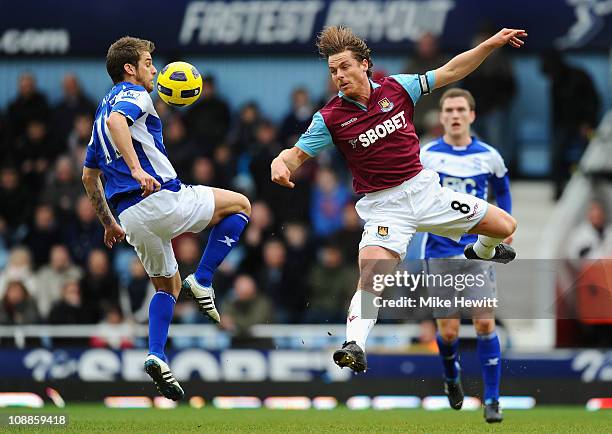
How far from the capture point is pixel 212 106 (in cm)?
1836

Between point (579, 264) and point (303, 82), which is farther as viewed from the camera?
point (303, 82)

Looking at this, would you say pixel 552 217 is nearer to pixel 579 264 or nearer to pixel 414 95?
pixel 579 264

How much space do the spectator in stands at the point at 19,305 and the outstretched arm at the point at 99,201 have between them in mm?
6180

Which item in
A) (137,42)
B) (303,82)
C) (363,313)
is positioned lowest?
(363,313)

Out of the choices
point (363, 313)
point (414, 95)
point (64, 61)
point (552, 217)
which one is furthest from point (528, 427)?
point (64, 61)

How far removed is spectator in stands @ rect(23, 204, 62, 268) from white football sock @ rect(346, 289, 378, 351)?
28.4 ft

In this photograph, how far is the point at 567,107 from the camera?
A: 1812 cm

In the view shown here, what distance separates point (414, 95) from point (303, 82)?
9.24m

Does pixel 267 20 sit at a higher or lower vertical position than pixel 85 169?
higher

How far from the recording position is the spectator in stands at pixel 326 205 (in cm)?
1767

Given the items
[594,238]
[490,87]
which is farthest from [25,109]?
[594,238]

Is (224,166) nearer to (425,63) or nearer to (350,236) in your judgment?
(350,236)

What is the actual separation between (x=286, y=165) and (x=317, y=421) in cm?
316

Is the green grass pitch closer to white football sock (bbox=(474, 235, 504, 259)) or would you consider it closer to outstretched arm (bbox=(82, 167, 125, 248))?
white football sock (bbox=(474, 235, 504, 259))
